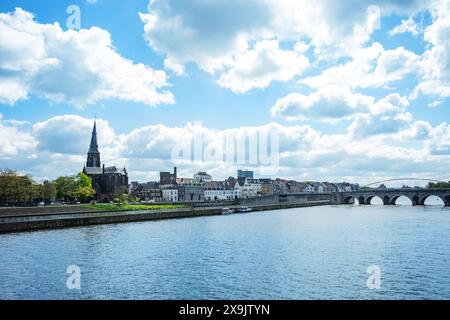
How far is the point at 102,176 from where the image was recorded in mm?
117375

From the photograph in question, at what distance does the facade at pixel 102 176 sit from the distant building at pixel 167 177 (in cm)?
3135

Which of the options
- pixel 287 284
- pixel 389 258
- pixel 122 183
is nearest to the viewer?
pixel 287 284

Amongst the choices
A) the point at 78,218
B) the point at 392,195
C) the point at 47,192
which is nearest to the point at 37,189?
the point at 47,192

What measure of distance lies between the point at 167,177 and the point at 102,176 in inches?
1566

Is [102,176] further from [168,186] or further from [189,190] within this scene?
[189,190]

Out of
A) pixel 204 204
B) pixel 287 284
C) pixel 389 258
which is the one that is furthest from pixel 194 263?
pixel 204 204

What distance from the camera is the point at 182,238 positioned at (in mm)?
42531

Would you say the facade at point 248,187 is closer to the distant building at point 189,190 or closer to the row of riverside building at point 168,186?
the row of riverside building at point 168,186

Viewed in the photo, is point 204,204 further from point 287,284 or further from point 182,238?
point 287,284

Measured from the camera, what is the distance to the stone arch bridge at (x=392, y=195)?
122 metres

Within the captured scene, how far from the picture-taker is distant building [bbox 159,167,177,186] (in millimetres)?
152000

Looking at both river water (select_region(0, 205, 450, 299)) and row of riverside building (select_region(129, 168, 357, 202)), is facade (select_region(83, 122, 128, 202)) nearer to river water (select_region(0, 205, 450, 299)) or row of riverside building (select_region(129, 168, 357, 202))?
row of riverside building (select_region(129, 168, 357, 202))
